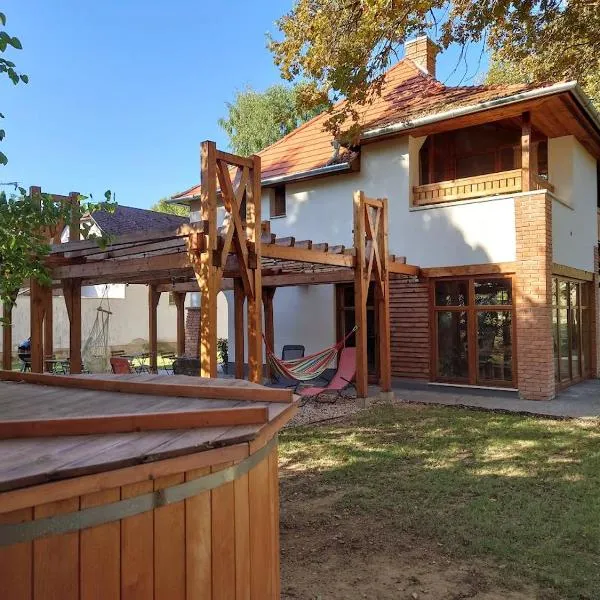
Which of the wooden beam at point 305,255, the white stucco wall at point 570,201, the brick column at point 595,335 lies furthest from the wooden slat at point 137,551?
the brick column at point 595,335

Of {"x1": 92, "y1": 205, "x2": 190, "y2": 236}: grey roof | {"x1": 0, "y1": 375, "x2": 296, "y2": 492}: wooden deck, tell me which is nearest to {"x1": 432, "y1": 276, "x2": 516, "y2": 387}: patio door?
{"x1": 0, "y1": 375, "x2": 296, "y2": 492}: wooden deck

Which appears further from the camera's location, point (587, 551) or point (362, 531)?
point (362, 531)

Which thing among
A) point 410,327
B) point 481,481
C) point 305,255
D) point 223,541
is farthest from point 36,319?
point 223,541

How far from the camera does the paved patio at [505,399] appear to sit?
8.88m

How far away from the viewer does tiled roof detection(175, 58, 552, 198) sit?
37.0 feet

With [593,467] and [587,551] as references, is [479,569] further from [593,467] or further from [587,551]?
[593,467]

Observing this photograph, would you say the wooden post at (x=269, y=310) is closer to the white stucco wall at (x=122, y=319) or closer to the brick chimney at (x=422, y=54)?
the brick chimney at (x=422, y=54)

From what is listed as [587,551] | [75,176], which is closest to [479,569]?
[587,551]

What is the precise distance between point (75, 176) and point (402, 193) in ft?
21.3

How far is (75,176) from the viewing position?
10.7 m

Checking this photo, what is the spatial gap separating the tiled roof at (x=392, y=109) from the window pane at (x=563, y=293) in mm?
3874

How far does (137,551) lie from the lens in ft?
5.60

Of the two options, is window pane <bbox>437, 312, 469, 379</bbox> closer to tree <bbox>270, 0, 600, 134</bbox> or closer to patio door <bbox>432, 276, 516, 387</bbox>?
patio door <bbox>432, 276, 516, 387</bbox>

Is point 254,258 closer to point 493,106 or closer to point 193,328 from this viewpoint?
point 493,106
